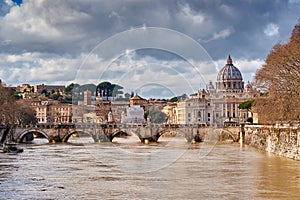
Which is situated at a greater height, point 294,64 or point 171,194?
point 294,64

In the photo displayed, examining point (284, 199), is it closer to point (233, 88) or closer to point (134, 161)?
point (134, 161)

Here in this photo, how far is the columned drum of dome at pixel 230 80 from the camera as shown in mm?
130000

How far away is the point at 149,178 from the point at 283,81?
1475cm

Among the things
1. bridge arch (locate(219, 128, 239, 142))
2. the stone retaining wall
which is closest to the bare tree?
the stone retaining wall

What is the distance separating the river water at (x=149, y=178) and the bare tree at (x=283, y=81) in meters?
2.99

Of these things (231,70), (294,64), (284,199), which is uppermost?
(231,70)

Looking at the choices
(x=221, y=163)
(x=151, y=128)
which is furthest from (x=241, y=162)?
(x=151, y=128)

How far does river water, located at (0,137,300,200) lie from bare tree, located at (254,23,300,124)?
2991mm

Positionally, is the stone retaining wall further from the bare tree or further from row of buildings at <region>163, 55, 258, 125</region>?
row of buildings at <region>163, 55, 258, 125</region>

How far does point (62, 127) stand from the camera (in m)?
60.1

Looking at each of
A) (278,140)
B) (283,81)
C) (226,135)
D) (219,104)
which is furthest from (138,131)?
(219,104)

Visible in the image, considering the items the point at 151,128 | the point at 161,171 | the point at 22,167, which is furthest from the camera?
the point at 151,128

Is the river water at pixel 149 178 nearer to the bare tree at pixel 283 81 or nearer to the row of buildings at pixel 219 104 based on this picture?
the bare tree at pixel 283 81

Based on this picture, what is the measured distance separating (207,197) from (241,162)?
13.2m
